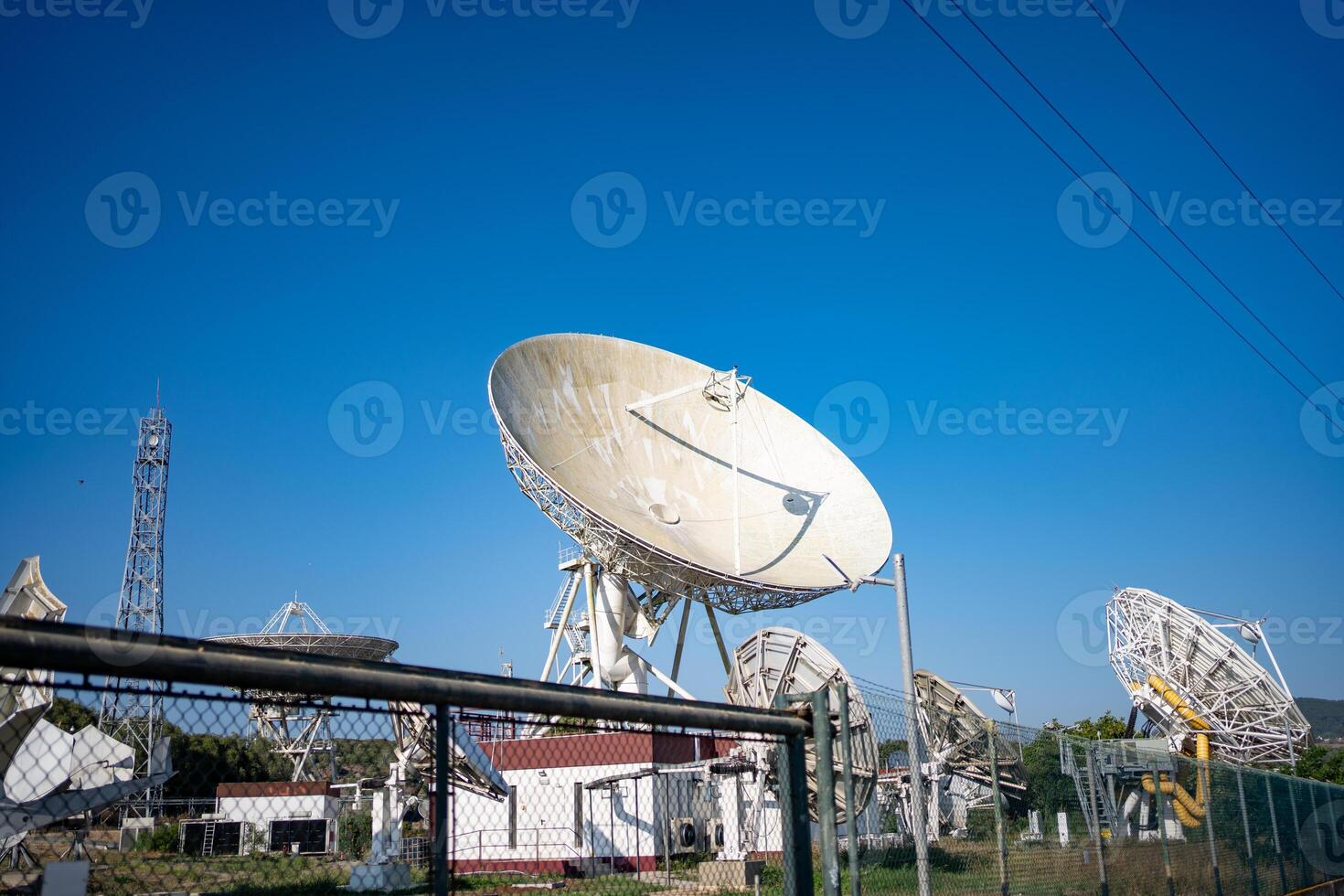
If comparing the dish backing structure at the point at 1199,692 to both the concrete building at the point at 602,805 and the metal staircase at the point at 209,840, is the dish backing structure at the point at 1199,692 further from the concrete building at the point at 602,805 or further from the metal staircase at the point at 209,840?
the metal staircase at the point at 209,840

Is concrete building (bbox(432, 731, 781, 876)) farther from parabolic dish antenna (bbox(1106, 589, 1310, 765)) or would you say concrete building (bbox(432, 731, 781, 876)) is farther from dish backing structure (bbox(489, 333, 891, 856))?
parabolic dish antenna (bbox(1106, 589, 1310, 765))

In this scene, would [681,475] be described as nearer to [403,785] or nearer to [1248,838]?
[403,785]

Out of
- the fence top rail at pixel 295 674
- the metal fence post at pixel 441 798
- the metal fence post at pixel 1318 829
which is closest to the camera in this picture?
the fence top rail at pixel 295 674

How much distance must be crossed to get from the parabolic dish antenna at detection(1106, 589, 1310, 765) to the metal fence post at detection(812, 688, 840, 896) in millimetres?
36918

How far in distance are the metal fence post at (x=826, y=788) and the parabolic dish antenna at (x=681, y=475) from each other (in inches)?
959

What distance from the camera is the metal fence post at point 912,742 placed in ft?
38.4

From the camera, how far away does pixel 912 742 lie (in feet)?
40.0

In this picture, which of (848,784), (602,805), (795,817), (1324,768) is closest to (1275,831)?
(848,784)

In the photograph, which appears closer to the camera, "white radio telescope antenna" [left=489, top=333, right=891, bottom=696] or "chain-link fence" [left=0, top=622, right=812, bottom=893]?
"chain-link fence" [left=0, top=622, right=812, bottom=893]

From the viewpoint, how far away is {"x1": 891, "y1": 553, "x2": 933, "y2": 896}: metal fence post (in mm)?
11711

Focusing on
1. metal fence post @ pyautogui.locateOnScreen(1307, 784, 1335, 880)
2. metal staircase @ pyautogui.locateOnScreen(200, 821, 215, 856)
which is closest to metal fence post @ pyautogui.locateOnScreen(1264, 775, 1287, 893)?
metal fence post @ pyautogui.locateOnScreen(1307, 784, 1335, 880)

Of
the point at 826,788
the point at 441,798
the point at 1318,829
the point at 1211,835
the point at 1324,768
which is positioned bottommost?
the point at 1324,768

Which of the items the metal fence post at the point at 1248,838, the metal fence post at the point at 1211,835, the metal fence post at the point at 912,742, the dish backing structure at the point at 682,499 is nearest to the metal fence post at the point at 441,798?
the metal fence post at the point at 912,742

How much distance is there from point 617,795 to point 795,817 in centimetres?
3144
